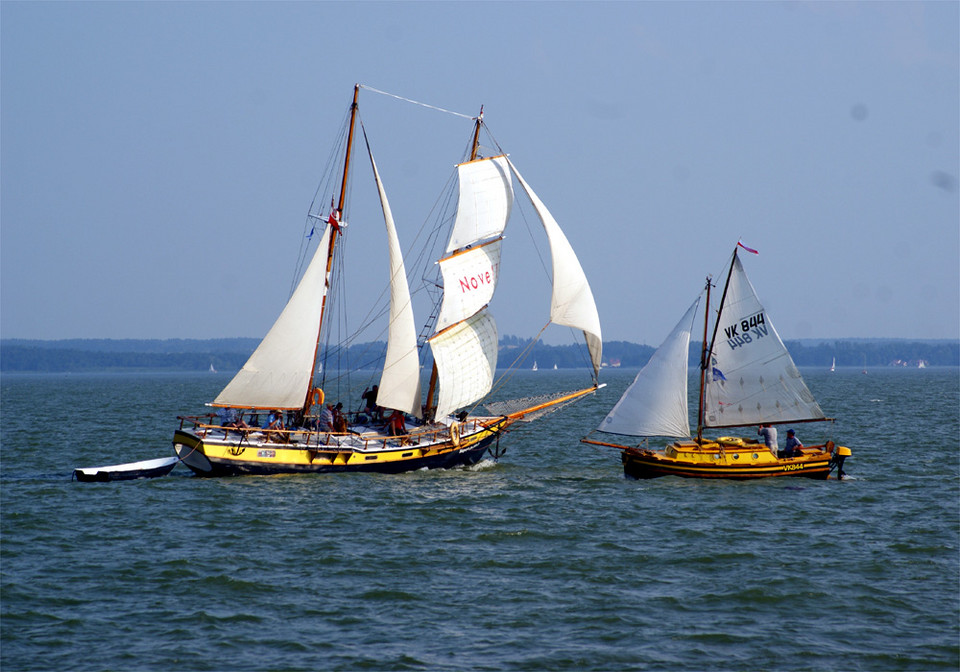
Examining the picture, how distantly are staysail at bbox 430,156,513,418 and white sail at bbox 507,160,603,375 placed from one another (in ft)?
4.17

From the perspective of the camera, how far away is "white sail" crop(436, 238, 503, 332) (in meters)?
38.3

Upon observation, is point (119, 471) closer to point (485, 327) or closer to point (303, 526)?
point (303, 526)

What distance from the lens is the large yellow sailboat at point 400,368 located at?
35.0m

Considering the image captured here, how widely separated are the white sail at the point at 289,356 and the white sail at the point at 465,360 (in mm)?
4685

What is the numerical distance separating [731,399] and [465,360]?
10.5m

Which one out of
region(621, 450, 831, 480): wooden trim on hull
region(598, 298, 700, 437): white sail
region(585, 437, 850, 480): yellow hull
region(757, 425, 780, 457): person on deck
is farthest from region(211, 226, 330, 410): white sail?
region(757, 425, 780, 457): person on deck

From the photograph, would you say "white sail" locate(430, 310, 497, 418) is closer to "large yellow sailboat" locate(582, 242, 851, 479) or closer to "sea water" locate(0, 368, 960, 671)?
"sea water" locate(0, 368, 960, 671)

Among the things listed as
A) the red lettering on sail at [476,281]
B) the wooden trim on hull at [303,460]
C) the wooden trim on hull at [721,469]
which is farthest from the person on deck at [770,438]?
Result: the red lettering on sail at [476,281]

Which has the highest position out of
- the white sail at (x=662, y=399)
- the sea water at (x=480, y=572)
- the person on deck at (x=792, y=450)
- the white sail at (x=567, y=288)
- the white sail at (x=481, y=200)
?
the white sail at (x=481, y=200)

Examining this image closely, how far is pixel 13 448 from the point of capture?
47250 millimetres

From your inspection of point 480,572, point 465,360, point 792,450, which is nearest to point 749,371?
point 792,450

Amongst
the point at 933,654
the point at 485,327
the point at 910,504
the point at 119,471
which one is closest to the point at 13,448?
the point at 119,471

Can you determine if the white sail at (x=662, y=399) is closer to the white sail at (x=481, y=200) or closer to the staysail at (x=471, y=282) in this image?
the staysail at (x=471, y=282)

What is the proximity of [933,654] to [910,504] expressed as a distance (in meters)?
14.2
